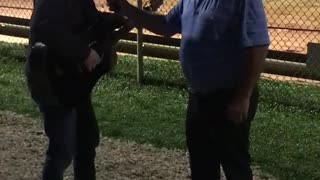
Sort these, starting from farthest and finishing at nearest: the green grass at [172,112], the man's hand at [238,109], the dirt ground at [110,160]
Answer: the green grass at [172,112]
the dirt ground at [110,160]
the man's hand at [238,109]

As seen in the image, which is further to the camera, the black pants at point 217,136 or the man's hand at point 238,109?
the black pants at point 217,136

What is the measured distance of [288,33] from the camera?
41.0 ft

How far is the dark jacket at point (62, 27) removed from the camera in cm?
341

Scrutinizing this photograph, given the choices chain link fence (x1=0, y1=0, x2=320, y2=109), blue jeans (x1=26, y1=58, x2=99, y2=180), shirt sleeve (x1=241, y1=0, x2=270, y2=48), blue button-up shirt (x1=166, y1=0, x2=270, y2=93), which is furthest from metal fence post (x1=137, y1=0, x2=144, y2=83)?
shirt sleeve (x1=241, y1=0, x2=270, y2=48)

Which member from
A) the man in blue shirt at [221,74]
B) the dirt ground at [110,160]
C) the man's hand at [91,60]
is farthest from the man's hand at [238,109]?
the dirt ground at [110,160]

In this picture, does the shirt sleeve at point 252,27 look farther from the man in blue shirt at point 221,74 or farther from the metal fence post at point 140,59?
the metal fence post at point 140,59

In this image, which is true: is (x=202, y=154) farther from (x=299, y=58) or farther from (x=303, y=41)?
(x=303, y=41)

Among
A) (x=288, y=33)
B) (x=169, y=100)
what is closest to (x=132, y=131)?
(x=169, y=100)

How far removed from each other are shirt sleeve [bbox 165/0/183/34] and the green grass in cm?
158

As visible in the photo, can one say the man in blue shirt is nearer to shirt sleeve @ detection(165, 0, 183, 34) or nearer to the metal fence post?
shirt sleeve @ detection(165, 0, 183, 34)

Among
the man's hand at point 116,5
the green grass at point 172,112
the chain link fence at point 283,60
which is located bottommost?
the green grass at point 172,112

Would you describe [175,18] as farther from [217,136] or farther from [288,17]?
[288,17]

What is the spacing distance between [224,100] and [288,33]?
9325 millimetres

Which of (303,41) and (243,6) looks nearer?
(243,6)
